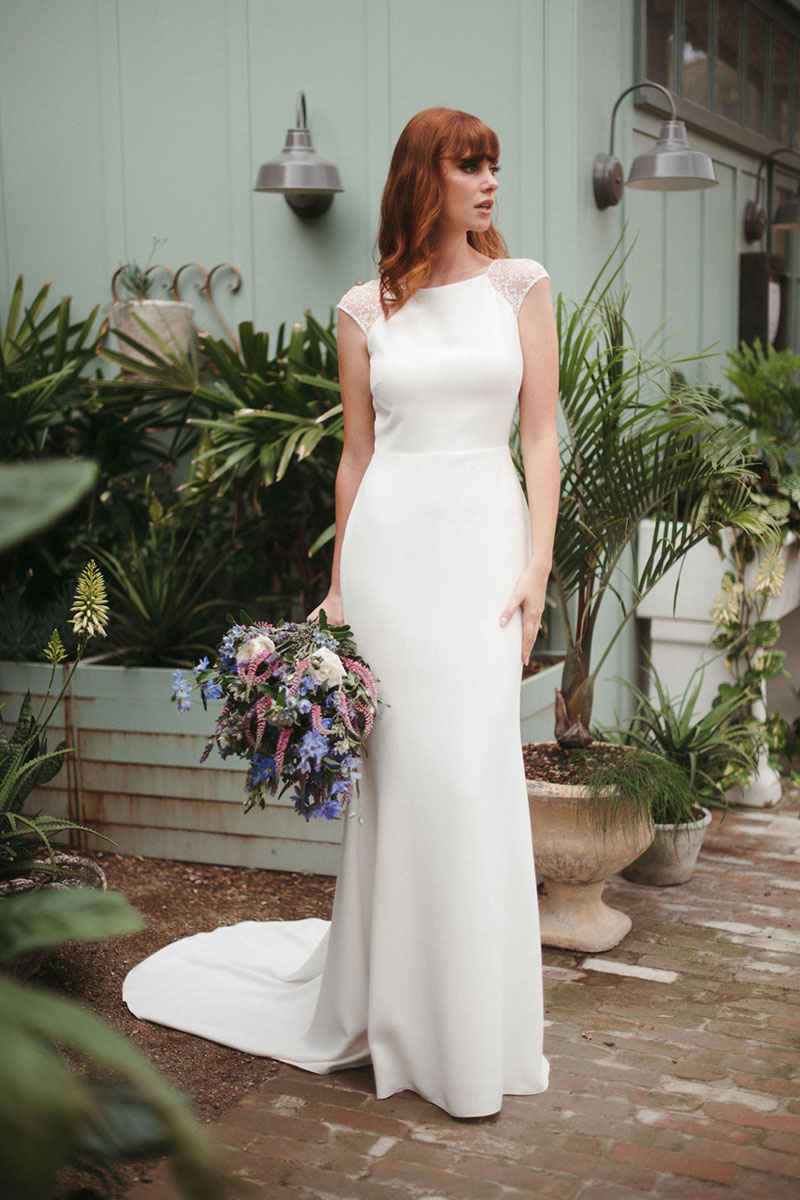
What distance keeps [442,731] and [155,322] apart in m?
3.04

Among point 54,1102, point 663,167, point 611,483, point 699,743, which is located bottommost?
point 699,743

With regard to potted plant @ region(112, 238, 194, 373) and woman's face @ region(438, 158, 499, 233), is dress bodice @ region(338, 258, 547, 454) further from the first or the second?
potted plant @ region(112, 238, 194, 373)

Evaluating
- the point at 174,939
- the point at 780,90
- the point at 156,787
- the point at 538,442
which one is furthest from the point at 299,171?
the point at 780,90

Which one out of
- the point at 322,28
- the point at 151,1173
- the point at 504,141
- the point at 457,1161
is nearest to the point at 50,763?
the point at 151,1173

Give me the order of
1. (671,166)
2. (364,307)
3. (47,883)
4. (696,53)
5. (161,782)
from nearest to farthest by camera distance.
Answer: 1. (364,307)
2. (47,883)
3. (671,166)
4. (161,782)
5. (696,53)

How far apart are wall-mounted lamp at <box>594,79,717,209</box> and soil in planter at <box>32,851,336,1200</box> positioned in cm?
280

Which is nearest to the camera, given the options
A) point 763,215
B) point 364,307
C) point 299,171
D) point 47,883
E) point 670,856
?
point 364,307

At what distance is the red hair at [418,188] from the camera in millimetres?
2768

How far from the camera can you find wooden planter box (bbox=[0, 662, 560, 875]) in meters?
4.44

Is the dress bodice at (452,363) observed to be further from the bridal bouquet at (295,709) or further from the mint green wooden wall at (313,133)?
the mint green wooden wall at (313,133)

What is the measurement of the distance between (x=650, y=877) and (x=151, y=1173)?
228 cm

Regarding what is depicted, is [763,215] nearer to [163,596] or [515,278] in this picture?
[163,596]

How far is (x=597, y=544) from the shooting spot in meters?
3.75

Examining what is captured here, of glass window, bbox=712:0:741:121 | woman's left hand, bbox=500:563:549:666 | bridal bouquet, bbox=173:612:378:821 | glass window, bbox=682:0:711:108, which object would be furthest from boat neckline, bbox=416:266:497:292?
glass window, bbox=712:0:741:121
